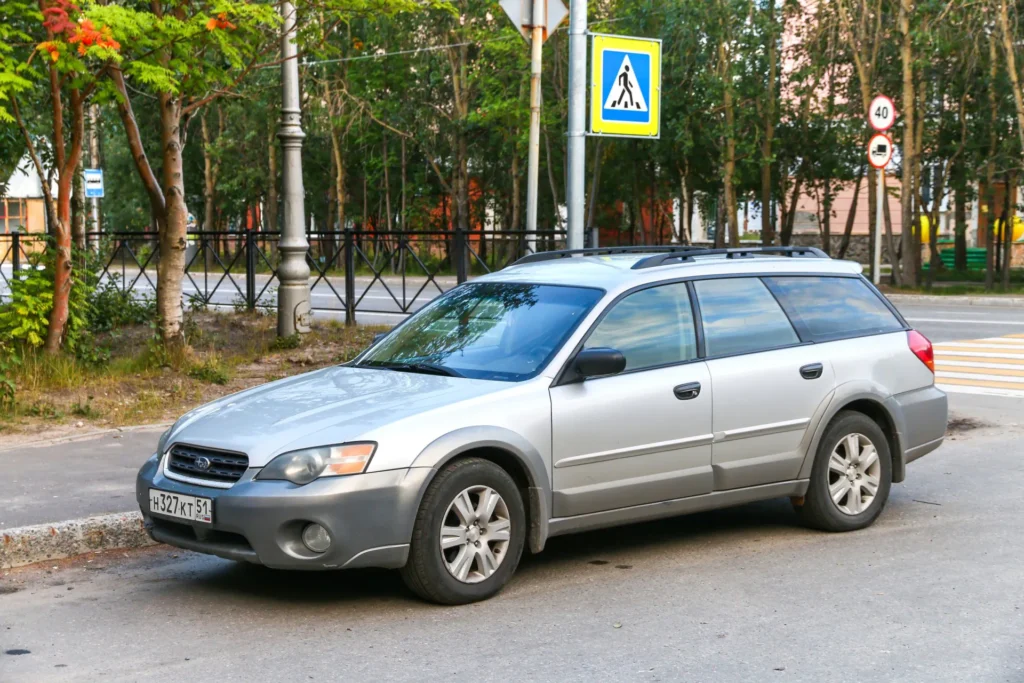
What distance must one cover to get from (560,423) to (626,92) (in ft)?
17.3

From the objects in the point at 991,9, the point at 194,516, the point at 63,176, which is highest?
the point at 991,9

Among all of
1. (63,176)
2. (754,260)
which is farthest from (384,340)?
(63,176)

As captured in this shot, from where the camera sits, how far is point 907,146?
30.7 m

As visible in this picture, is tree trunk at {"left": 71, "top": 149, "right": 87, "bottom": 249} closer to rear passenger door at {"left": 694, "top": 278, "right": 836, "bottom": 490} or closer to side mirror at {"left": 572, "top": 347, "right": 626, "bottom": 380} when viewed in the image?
rear passenger door at {"left": 694, "top": 278, "right": 836, "bottom": 490}

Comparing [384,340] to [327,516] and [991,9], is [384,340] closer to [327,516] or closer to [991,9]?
[327,516]

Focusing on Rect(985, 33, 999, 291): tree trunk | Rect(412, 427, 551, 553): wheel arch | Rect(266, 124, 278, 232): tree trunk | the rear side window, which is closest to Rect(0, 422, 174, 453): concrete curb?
Rect(412, 427, 551, 553): wheel arch

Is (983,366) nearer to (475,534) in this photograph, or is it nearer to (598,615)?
(598,615)

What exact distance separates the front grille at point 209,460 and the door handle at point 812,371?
122 inches

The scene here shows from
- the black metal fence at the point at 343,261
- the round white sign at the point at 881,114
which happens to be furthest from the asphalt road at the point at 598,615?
the round white sign at the point at 881,114

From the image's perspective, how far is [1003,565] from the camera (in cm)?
654

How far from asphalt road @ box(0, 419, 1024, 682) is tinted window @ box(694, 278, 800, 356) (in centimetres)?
108

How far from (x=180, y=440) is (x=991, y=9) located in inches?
1034

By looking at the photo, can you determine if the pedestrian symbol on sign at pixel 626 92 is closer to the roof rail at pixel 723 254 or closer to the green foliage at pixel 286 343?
the roof rail at pixel 723 254

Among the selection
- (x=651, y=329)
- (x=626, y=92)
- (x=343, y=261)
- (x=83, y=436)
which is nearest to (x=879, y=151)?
(x=343, y=261)
